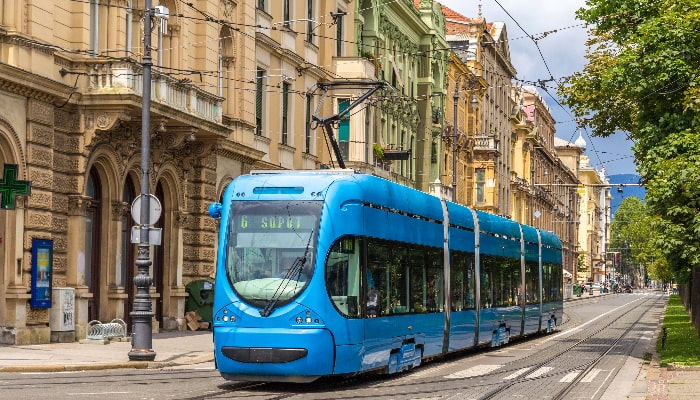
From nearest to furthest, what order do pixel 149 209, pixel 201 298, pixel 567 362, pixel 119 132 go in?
pixel 149 209
pixel 567 362
pixel 119 132
pixel 201 298

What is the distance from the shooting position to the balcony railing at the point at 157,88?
2800 centimetres

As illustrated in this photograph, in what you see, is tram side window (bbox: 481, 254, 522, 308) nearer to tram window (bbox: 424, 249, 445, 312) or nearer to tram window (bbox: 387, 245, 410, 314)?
tram window (bbox: 424, 249, 445, 312)

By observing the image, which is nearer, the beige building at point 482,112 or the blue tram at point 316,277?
the blue tram at point 316,277

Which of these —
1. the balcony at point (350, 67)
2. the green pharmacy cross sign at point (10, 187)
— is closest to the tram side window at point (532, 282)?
the balcony at point (350, 67)

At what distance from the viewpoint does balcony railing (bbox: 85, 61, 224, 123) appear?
2800 cm

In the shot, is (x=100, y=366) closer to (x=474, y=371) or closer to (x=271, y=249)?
(x=271, y=249)

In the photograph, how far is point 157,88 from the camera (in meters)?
29.7

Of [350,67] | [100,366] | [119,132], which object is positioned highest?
[350,67]

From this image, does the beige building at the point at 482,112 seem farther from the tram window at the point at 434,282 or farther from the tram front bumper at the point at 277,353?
the tram front bumper at the point at 277,353

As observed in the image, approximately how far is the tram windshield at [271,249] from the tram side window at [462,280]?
7363mm

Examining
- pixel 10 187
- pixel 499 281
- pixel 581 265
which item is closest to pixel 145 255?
pixel 10 187

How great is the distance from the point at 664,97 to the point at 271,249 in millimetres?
12493

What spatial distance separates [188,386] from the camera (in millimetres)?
18516

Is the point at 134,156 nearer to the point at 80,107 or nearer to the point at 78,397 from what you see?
the point at 80,107
